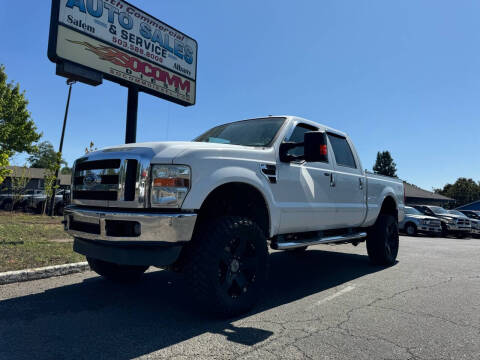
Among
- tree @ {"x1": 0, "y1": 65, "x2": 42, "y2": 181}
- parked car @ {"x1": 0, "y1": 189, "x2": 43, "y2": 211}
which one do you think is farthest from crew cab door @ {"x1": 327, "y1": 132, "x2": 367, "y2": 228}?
tree @ {"x1": 0, "y1": 65, "x2": 42, "y2": 181}

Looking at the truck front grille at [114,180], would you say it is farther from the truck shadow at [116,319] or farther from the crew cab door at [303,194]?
the crew cab door at [303,194]

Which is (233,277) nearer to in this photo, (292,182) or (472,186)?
(292,182)

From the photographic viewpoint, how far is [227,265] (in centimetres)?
313

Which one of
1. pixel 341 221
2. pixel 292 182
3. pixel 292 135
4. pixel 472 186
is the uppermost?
pixel 472 186

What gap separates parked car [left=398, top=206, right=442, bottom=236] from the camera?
16484 millimetres

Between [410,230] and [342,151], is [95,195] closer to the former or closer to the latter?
[342,151]

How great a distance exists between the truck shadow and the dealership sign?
6.71 meters

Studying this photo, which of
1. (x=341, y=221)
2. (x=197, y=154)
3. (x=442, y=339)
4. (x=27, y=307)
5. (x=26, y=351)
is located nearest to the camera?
(x=26, y=351)

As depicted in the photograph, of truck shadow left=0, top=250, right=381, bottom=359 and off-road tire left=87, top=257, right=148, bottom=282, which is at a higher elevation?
off-road tire left=87, top=257, right=148, bottom=282

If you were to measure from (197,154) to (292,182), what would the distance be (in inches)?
52.7

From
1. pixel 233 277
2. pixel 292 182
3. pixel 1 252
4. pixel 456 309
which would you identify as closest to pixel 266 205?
pixel 292 182

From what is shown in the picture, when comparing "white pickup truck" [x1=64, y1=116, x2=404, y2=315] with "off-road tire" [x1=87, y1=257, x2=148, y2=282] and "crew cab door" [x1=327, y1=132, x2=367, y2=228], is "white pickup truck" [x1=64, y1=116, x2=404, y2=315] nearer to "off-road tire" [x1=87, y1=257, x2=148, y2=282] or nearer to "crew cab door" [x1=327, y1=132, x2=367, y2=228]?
"off-road tire" [x1=87, y1=257, x2=148, y2=282]

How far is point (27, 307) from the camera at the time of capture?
3.36m

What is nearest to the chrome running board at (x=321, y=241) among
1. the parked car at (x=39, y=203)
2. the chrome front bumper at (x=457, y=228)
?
the chrome front bumper at (x=457, y=228)
